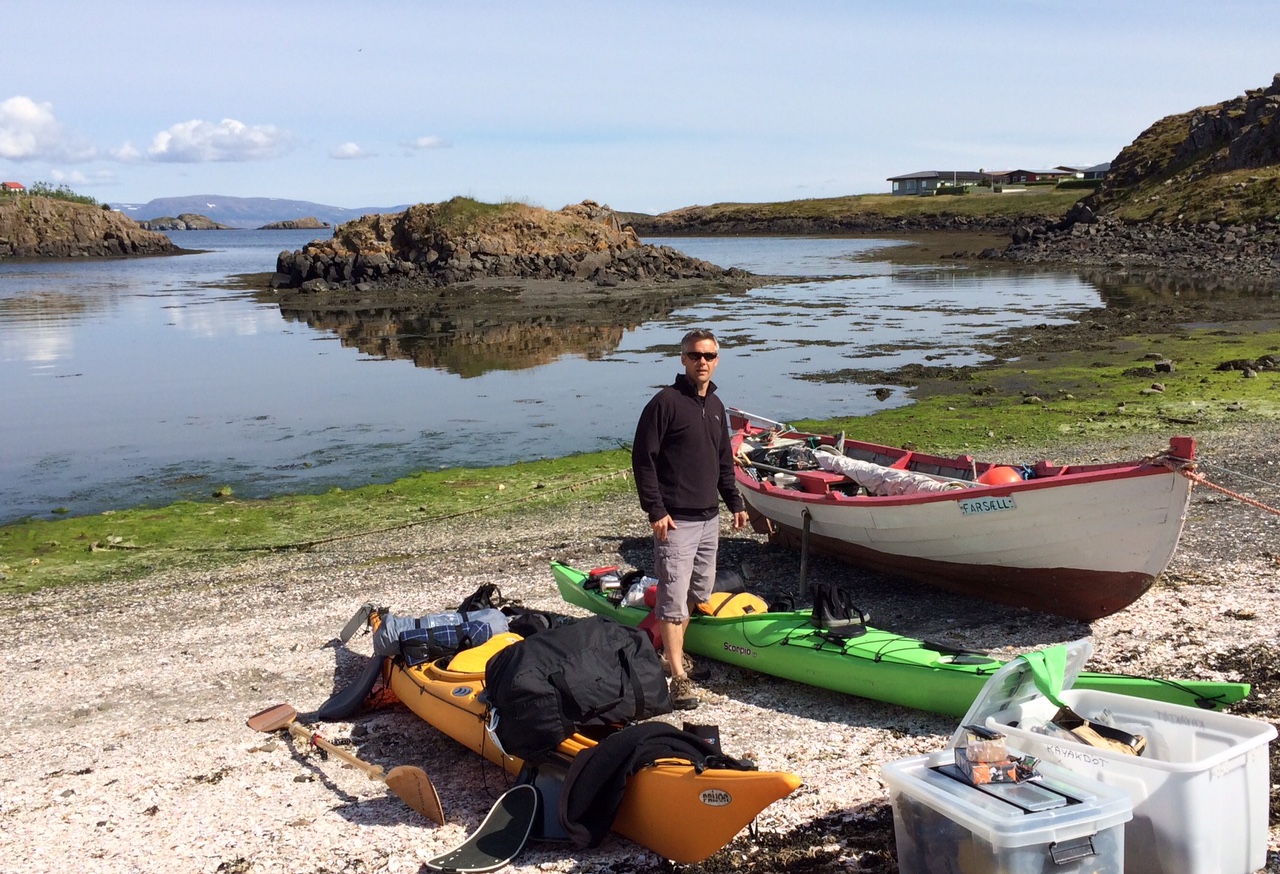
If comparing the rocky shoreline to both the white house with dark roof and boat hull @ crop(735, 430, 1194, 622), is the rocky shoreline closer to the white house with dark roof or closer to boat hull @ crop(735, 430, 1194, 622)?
boat hull @ crop(735, 430, 1194, 622)

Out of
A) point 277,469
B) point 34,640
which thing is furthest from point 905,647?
point 277,469

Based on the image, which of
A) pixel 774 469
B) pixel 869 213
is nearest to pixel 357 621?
Answer: pixel 774 469

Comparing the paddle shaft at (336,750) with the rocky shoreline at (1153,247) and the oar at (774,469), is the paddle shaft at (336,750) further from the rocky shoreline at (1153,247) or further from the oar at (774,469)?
the rocky shoreline at (1153,247)

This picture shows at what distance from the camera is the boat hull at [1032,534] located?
24.7 feet

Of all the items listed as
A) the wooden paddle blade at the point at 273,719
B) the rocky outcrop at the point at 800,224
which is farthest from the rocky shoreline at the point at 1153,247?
the wooden paddle blade at the point at 273,719

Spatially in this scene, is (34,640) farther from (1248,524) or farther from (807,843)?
(1248,524)

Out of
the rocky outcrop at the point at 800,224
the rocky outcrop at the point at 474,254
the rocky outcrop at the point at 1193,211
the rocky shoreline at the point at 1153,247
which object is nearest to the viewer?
the rocky shoreline at the point at 1153,247

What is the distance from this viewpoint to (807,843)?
5.32m

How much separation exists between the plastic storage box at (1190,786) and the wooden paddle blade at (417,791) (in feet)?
9.74

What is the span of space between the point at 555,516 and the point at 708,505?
6.61 meters

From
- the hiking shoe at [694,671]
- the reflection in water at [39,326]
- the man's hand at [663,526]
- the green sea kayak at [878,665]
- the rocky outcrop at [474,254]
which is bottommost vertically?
the hiking shoe at [694,671]

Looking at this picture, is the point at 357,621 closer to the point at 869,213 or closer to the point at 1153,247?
the point at 1153,247

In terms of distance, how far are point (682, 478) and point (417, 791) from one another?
8.10 feet

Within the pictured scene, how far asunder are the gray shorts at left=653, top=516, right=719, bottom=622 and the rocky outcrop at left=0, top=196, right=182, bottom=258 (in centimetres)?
10148
